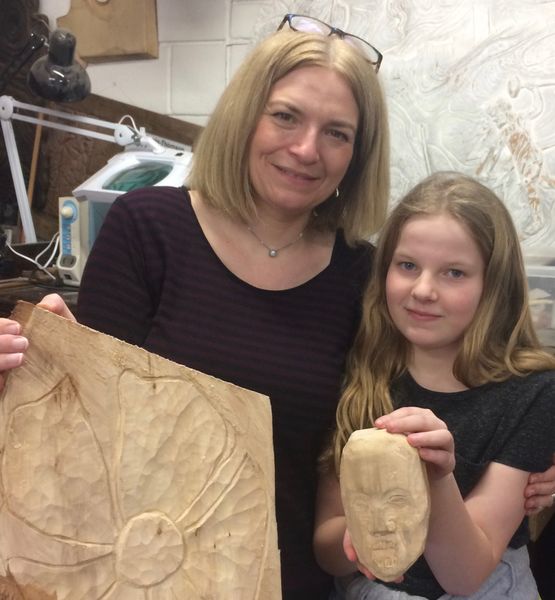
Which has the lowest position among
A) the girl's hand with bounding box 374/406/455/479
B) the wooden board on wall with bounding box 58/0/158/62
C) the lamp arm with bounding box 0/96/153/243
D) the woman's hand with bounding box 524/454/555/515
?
the woman's hand with bounding box 524/454/555/515

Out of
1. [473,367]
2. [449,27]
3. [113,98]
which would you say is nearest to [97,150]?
[113,98]

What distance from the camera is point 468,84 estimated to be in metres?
1.53

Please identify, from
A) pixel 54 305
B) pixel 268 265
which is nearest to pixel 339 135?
pixel 268 265

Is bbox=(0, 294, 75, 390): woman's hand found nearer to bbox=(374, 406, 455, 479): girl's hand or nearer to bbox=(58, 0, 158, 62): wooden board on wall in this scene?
bbox=(374, 406, 455, 479): girl's hand

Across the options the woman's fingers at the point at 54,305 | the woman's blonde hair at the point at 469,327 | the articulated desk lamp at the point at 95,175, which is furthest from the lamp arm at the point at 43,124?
the woman's fingers at the point at 54,305

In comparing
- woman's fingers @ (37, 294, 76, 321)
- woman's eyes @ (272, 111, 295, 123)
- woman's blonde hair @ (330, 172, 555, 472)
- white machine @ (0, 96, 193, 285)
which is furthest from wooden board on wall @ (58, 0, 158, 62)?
woman's fingers @ (37, 294, 76, 321)

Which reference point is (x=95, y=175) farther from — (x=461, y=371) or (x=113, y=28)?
(x=461, y=371)

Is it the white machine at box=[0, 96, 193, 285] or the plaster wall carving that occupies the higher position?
the plaster wall carving

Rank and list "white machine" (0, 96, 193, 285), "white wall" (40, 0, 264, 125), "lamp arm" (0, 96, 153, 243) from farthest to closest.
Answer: "white wall" (40, 0, 264, 125), "lamp arm" (0, 96, 153, 243), "white machine" (0, 96, 193, 285)

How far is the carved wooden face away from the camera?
57 cm

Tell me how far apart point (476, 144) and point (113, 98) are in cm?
104

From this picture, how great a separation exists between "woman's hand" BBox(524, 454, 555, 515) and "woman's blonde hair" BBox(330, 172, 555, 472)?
0.13m

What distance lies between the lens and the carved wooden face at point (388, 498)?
0.57 metres

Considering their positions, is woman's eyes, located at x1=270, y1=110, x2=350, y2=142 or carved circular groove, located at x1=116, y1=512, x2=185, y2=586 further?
woman's eyes, located at x1=270, y1=110, x2=350, y2=142
